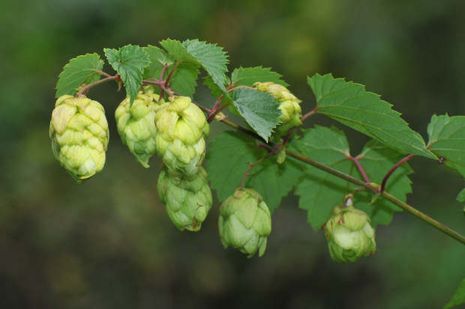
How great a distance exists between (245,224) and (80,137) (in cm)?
52

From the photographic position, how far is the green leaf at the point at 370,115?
6.61 ft

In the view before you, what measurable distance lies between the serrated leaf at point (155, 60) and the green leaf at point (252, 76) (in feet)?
0.62

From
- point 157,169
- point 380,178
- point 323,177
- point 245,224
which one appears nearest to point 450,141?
point 380,178

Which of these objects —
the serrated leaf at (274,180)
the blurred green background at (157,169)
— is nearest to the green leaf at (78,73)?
the serrated leaf at (274,180)

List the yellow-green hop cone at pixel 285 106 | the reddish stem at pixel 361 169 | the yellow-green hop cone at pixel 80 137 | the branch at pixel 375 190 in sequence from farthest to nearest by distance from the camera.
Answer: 1. the reddish stem at pixel 361 169
2. the branch at pixel 375 190
3. the yellow-green hop cone at pixel 285 106
4. the yellow-green hop cone at pixel 80 137

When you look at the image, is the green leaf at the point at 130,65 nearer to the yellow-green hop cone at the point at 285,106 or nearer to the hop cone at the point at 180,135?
the hop cone at the point at 180,135

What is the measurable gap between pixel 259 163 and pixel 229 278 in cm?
512

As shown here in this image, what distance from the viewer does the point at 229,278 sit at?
7.42m

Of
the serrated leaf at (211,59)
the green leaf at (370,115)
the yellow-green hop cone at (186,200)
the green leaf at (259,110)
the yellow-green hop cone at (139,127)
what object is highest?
the green leaf at (370,115)

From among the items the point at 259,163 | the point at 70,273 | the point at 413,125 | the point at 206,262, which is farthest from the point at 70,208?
the point at 259,163

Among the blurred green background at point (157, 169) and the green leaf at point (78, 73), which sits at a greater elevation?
the green leaf at point (78, 73)

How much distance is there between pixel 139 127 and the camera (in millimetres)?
1857

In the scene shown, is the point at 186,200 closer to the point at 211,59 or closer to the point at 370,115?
the point at 211,59

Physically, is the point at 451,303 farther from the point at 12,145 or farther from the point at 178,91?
the point at 12,145
